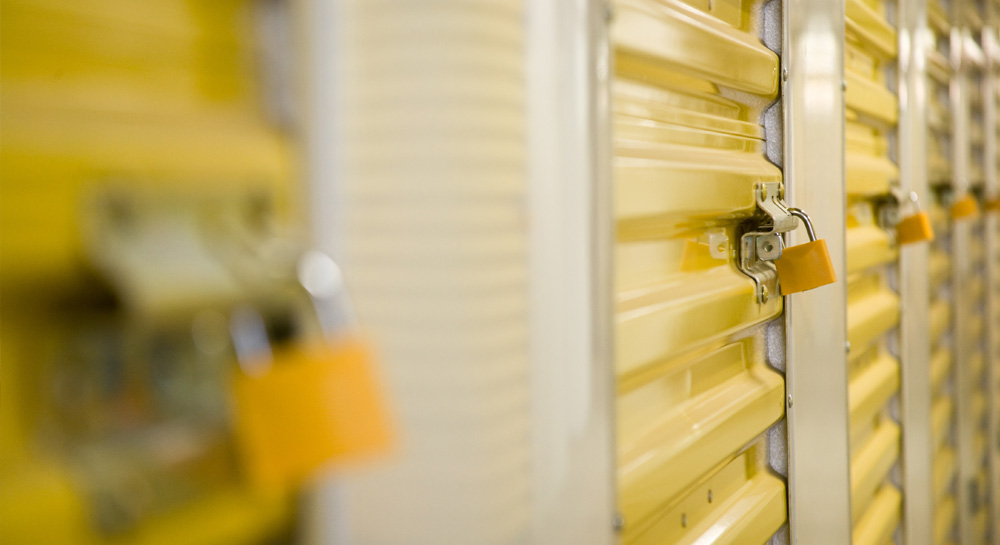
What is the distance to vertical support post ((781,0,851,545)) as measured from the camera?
1.60 m

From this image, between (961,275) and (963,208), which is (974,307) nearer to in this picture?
(961,275)

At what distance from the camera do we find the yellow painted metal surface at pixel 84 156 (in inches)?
19.4

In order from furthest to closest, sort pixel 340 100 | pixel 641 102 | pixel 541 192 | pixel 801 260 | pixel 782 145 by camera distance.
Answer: pixel 782 145 → pixel 801 260 → pixel 641 102 → pixel 541 192 → pixel 340 100

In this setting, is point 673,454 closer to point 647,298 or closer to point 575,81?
point 647,298

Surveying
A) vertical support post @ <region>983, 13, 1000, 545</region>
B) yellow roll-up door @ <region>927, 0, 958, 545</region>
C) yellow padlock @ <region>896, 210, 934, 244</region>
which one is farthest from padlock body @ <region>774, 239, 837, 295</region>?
vertical support post @ <region>983, 13, 1000, 545</region>

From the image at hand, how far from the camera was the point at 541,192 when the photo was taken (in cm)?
82

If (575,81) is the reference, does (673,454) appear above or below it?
below

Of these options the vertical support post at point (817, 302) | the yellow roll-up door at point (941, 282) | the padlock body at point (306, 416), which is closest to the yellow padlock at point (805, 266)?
the vertical support post at point (817, 302)

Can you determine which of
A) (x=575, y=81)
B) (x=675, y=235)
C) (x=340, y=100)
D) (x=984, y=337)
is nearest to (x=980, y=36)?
(x=984, y=337)

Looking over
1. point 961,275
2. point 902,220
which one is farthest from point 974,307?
point 902,220

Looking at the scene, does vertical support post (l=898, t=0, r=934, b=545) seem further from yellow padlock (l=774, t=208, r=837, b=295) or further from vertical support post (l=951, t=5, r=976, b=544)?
yellow padlock (l=774, t=208, r=837, b=295)

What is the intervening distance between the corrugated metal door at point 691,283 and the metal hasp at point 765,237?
0.09 ft

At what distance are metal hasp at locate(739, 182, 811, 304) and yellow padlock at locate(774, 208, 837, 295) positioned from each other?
1.0 inches

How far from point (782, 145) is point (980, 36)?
9.23 ft
